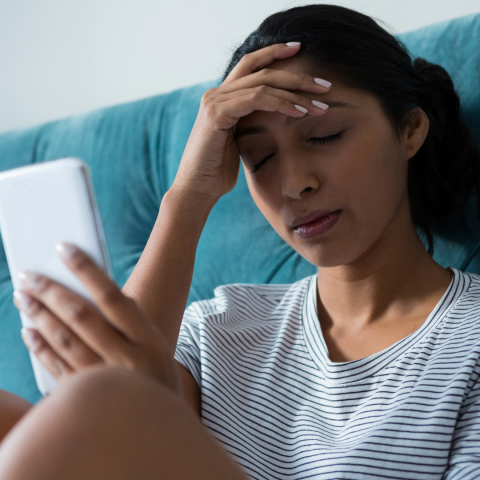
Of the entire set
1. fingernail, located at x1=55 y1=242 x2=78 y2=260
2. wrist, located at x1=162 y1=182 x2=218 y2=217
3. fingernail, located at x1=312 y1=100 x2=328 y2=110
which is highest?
fingernail, located at x1=55 y1=242 x2=78 y2=260

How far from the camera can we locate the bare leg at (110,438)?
403 mm

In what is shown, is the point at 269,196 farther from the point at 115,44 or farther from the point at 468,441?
the point at 115,44

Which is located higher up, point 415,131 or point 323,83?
point 323,83

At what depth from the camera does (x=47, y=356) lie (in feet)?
1.79

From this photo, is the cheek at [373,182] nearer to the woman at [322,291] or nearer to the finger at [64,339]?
the woman at [322,291]

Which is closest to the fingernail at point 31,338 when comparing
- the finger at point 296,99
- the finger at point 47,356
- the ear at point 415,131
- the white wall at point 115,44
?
the finger at point 47,356

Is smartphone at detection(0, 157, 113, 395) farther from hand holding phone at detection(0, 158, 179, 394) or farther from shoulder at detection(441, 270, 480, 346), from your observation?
shoulder at detection(441, 270, 480, 346)

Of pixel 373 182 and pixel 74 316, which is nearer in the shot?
pixel 74 316

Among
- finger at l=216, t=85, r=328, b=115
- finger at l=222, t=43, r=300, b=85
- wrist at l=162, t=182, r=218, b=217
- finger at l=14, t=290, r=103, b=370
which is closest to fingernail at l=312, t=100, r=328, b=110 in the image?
finger at l=216, t=85, r=328, b=115

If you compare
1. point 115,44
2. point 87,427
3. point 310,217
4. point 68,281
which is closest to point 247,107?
point 310,217

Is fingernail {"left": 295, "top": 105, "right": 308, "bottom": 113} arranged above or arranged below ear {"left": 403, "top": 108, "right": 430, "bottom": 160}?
above

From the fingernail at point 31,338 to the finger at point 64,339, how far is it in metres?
0.04

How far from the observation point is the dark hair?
31.7 inches

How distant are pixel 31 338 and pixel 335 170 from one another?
0.46 metres
